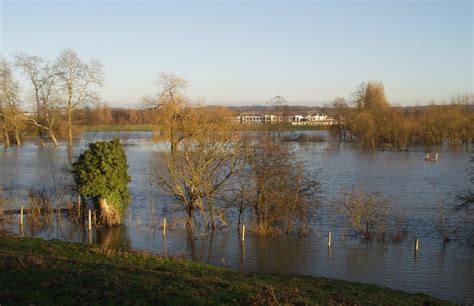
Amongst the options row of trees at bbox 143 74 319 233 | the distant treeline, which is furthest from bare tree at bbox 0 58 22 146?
row of trees at bbox 143 74 319 233

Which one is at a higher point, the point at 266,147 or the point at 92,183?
the point at 266,147

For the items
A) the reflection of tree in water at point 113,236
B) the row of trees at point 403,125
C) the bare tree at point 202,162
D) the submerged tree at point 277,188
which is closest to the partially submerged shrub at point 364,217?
the submerged tree at point 277,188

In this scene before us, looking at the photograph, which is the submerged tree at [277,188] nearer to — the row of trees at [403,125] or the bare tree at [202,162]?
the bare tree at [202,162]

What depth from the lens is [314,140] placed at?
9456 cm

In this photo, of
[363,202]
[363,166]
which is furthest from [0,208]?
[363,166]

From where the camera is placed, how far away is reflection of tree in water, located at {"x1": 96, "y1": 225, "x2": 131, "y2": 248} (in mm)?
24047

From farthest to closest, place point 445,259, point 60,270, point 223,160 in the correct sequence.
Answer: point 223,160 < point 445,259 < point 60,270

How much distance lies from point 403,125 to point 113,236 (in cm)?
6284

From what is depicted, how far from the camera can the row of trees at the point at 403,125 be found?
258 feet

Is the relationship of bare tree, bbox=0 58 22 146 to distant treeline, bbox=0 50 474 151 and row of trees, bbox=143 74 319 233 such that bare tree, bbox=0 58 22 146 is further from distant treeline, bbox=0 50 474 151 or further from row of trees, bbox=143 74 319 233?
row of trees, bbox=143 74 319 233

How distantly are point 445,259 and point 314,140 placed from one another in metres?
72.7

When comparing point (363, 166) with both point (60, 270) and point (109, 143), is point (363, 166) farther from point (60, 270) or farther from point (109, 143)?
point (60, 270)

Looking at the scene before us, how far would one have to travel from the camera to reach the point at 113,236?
25750 mm

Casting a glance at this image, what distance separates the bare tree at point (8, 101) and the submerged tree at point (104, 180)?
4306cm
